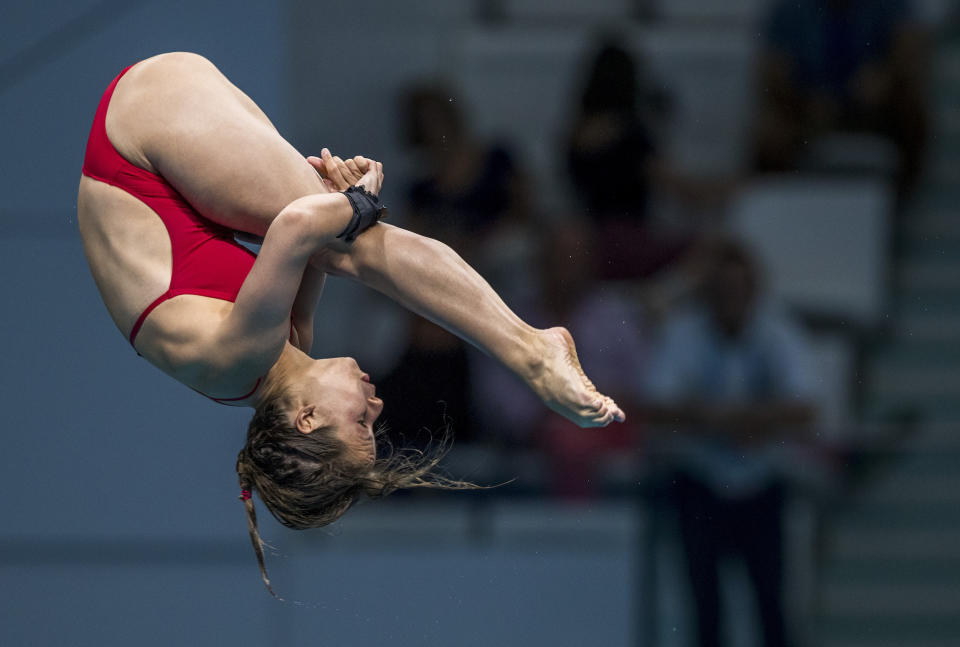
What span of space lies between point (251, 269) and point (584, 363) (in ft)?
6.44

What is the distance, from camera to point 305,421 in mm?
2662

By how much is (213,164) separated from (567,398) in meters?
0.94

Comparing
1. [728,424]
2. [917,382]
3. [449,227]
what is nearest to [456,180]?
[449,227]

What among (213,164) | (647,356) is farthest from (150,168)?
(647,356)

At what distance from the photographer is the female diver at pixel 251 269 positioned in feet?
8.40

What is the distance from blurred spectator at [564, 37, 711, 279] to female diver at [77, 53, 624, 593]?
196cm

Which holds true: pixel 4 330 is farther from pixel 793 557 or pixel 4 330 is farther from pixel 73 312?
pixel 793 557

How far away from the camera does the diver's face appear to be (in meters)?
2.67

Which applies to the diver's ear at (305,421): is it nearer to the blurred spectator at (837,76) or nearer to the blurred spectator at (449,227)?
the blurred spectator at (449,227)

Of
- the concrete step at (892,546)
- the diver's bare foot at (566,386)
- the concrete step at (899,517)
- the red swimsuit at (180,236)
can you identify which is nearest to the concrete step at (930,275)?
the concrete step at (899,517)

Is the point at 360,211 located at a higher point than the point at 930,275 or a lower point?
lower

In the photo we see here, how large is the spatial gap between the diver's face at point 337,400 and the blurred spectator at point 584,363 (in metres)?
1.57

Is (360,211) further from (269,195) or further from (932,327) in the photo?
(932,327)

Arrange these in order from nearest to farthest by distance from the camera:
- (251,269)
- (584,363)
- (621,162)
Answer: (251,269), (584,363), (621,162)
